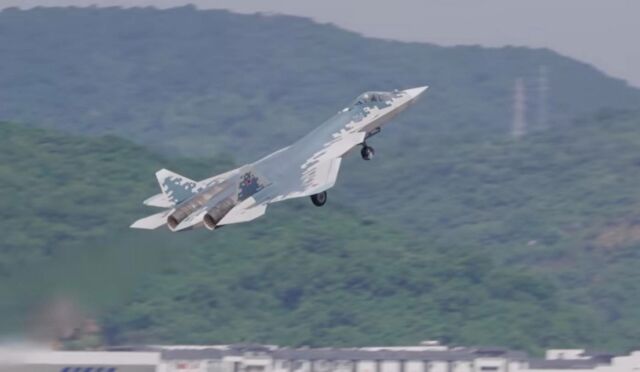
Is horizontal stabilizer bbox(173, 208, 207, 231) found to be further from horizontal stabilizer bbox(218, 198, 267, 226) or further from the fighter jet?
horizontal stabilizer bbox(218, 198, 267, 226)

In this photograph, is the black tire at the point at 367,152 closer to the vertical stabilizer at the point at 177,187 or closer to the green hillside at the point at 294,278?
the vertical stabilizer at the point at 177,187

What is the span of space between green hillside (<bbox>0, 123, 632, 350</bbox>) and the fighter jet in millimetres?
43541

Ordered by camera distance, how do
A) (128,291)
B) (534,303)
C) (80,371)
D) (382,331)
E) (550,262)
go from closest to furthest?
(128,291) < (80,371) < (382,331) < (534,303) < (550,262)

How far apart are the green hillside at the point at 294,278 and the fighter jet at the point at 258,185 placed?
43.5m

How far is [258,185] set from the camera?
1778 inches

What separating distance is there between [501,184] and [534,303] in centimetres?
5338

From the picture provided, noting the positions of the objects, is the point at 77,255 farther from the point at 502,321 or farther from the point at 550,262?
the point at 550,262

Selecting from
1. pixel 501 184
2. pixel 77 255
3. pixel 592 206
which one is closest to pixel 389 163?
pixel 501 184

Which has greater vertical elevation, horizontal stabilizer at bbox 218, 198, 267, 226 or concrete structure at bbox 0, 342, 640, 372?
concrete structure at bbox 0, 342, 640, 372

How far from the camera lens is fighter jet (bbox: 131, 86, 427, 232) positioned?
4453 centimetres

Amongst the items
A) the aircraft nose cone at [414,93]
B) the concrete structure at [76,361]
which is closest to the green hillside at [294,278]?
the concrete structure at [76,361]

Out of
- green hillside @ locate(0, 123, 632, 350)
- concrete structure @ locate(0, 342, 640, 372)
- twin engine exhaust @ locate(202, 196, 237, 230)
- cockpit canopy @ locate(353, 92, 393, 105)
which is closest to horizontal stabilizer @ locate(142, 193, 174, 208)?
twin engine exhaust @ locate(202, 196, 237, 230)

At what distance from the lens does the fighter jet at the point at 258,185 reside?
44531mm

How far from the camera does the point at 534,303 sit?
389 ft
